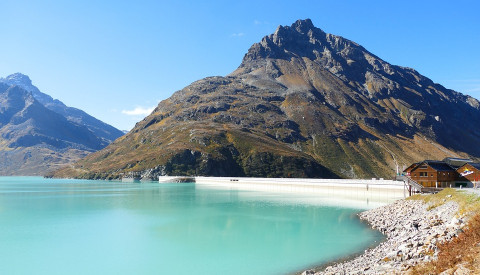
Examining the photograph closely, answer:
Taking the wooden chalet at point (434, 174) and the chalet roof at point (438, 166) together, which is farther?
the chalet roof at point (438, 166)

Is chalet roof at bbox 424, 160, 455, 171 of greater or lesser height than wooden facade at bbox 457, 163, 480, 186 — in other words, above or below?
above

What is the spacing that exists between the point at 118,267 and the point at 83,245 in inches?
412

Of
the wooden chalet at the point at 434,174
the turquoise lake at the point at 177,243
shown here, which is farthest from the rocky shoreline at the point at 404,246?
the wooden chalet at the point at 434,174

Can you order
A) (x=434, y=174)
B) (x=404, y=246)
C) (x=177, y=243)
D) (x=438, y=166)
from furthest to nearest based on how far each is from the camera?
1. (x=438, y=166)
2. (x=434, y=174)
3. (x=177, y=243)
4. (x=404, y=246)

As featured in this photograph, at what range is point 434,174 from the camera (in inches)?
3258

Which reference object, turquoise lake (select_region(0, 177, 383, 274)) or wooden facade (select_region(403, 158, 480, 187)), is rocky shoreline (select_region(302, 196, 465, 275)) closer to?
turquoise lake (select_region(0, 177, 383, 274))

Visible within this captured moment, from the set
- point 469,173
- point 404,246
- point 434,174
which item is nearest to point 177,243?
point 404,246

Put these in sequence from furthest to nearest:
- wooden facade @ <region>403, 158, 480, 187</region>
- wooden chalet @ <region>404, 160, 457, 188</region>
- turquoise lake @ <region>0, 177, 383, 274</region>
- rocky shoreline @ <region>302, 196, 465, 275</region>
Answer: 1. wooden chalet @ <region>404, 160, 457, 188</region>
2. wooden facade @ <region>403, 158, 480, 187</region>
3. turquoise lake @ <region>0, 177, 383, 274</region>
4. rocky shoreline @ <region>302, 196, 465, 275</region>

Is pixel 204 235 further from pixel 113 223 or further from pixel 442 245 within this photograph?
pixel 442 245

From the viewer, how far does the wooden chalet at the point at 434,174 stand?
82.2m

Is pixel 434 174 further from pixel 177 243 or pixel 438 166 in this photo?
pixel 177 243

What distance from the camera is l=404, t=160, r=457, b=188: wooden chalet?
270 feet

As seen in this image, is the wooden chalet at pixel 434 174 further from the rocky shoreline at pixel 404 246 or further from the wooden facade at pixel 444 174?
the rocky shoreline at pixel 404 246

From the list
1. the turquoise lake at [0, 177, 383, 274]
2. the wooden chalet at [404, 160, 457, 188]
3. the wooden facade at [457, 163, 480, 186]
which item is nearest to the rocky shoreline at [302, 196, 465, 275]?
the turquoise lake at [0, 177, 383, 274]
